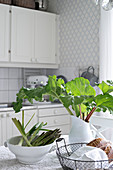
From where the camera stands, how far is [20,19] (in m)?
3.70

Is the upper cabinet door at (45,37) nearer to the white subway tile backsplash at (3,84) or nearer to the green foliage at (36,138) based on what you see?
the white subway tile backsplash at (3,84)

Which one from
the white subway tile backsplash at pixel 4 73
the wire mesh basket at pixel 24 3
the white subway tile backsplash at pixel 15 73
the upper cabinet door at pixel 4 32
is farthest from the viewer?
the white subway tile backsplash at pixel 15 73

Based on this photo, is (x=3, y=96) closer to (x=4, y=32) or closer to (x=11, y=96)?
(x=11, y=96)

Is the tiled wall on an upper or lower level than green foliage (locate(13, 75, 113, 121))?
lower

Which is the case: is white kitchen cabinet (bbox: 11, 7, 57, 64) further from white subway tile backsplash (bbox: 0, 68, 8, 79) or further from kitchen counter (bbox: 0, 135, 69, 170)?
kitchen counter (bbox: 0, 135, 69, 170)

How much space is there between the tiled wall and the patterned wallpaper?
0.61 metres

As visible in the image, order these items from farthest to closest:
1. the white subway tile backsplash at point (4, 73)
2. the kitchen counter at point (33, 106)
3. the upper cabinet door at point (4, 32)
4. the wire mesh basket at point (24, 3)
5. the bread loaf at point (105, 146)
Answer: the white subway tile backsplash at point (4, 73)
the wire mesh basket at point (24, 3)
the upper cabinet door at point (4, 32)
the kitchen counter at point (33, 106)
the bread loaf at point (105, 146)

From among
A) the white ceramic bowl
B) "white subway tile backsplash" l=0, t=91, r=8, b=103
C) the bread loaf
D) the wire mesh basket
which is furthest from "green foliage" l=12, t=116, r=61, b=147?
the wire mesh basket

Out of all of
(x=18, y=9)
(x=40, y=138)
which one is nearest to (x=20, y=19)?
(x=18, y=9)

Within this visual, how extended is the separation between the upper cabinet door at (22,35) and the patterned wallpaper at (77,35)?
53 cm

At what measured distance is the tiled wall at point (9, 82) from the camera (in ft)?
12.7

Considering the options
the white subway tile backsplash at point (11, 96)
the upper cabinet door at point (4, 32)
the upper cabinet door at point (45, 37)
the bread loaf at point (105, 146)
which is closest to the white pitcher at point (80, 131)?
the bread loaf at point (105, 146)

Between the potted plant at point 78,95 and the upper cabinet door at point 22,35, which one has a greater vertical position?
the upper cabinet door at point 22,35

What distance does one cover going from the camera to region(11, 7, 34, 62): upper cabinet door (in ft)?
11.9
